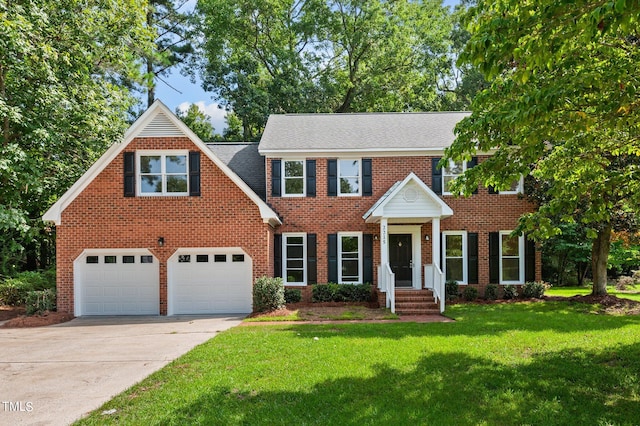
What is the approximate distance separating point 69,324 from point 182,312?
3.33m

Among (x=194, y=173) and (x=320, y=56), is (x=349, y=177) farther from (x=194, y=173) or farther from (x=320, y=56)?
(x=320, y=56)

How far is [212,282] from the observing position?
14.7 meters

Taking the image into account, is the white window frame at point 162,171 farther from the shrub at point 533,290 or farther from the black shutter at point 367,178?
the shrub at point 533,290

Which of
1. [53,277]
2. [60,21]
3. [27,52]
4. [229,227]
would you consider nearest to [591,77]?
[229,227]

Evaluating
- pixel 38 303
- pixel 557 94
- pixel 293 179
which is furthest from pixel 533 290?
pixel 38 303

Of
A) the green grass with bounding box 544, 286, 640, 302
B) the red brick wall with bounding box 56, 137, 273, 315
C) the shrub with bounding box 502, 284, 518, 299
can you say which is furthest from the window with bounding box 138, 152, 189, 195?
the green grass with bounding box 544, 286, 640, 302

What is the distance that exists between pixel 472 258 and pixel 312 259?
20.3ft

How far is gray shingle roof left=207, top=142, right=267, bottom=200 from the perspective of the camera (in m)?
17.4

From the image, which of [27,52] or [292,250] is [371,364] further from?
[27,52]

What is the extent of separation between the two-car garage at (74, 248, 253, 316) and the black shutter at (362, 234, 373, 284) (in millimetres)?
4429

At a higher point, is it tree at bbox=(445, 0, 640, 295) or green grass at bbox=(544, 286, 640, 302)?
tree at bbox=(445, 0, 640, 295)

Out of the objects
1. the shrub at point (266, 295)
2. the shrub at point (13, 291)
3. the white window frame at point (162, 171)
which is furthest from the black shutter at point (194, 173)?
the shrub at point (13, 291)

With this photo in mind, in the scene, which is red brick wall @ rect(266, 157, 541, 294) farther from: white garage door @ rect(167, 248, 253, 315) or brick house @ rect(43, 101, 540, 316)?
white garage door @ rect(167, 248, 253, 315)

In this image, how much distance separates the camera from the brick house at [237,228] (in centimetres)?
1430
